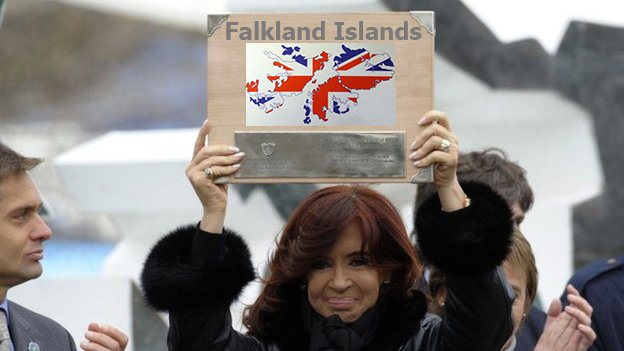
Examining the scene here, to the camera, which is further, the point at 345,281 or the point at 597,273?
the point at 597,273

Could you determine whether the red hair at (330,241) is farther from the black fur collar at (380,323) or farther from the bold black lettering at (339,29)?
the bold black lettering at (339,29)

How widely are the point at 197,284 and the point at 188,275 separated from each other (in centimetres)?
4

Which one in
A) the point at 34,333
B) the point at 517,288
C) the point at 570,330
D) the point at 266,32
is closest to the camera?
the point at 266,32

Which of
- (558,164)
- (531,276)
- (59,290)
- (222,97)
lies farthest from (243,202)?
(222,97)

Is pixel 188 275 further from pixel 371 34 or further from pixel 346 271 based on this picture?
pixel 371 34

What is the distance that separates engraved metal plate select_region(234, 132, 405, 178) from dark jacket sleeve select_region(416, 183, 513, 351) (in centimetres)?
17

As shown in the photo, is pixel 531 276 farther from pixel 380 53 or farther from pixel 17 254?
pixel 17 254

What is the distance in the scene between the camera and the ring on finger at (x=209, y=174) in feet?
8.72

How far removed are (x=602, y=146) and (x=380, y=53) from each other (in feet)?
7.28

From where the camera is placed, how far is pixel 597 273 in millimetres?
3746

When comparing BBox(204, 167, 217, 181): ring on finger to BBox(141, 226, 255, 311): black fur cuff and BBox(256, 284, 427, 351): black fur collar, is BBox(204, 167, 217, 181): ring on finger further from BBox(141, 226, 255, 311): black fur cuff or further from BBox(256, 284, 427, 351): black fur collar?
BBox(256, 284, 427, 351): black fur collar

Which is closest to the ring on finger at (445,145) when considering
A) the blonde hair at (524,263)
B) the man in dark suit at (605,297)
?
the blonde hair at (524,263)

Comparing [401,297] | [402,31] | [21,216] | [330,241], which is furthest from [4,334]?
[402,31]

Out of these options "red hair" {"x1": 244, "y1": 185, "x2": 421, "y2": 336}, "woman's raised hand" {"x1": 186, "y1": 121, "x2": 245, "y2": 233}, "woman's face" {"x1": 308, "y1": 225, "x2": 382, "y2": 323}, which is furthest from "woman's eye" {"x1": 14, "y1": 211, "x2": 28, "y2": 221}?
"woman's face" {"x1": 308, "y1": 225, "x2": 382, "y2": 323}
